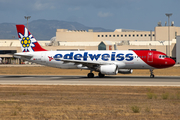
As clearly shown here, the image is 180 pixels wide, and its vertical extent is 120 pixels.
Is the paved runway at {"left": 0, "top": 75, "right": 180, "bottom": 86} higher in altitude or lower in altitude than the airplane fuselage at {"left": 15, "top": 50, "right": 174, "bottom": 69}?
lower

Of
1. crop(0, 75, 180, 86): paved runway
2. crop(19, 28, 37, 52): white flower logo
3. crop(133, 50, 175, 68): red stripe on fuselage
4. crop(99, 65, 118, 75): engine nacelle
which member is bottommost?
crop(0, 75, 180, 86): paved runway

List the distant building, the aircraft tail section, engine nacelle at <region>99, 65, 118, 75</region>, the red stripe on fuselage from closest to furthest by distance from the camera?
engine nacelle at <region>99, 65, 118, 75</region> < the red stripe on fuselage < the aircraft tail section < the distant building

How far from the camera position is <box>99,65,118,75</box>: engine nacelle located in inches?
1567

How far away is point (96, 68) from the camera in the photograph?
1663 inches

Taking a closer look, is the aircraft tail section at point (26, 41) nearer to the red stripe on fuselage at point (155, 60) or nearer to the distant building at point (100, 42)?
the red stripe on fuselage at point (155, 60)

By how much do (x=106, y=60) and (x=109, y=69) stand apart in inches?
115

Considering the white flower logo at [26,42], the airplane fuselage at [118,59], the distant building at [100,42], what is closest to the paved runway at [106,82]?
the airplane fuselage at [118,59]

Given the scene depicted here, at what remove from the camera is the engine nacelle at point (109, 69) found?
3981 centimetres

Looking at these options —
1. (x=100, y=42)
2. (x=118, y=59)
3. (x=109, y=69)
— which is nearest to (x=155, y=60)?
(x=118, y=59)

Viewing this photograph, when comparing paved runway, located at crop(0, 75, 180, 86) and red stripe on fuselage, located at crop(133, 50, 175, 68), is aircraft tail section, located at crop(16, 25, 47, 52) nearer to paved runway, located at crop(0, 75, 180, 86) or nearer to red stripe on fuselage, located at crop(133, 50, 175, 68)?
paved runway, located at crop(0, 75, 180, 86)

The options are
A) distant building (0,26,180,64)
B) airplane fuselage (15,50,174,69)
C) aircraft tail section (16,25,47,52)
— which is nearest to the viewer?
airplane fuselage (15,50,174,69)

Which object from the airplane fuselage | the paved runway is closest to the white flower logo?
the airplane fuselage

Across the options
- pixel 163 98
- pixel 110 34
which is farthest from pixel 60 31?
pixel 163 98

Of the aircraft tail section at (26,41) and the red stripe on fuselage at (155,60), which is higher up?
the aircraft tail section at (26,41)
